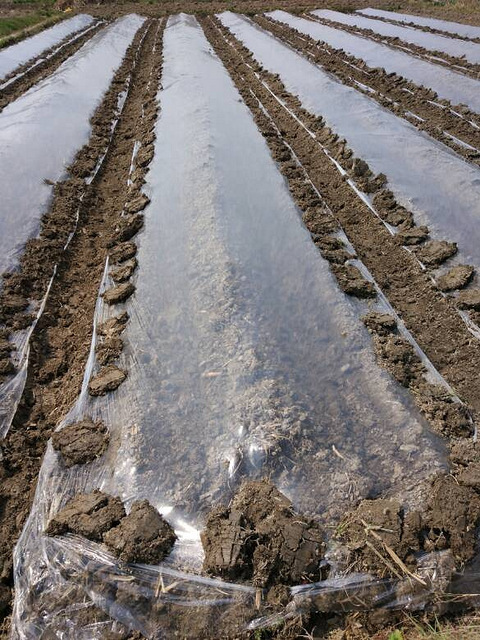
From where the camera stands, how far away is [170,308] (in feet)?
12.2

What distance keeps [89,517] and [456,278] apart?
3.70 metres

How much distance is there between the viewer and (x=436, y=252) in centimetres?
443

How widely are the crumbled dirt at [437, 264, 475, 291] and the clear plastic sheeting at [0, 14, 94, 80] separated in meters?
11.9

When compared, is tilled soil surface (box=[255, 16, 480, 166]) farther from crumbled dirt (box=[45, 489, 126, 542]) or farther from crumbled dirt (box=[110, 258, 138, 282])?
crumbled dirt (box=[45, 489, 126, 542])

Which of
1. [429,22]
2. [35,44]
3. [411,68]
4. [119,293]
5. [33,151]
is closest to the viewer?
[119,293]

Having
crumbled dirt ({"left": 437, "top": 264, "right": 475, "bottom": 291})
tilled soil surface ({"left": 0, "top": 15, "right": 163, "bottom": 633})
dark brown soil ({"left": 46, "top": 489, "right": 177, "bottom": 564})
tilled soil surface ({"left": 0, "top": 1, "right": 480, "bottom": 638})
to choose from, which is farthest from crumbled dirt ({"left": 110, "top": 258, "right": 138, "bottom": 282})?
crumbled dirt ({"left": 437, "top": 264, "right": 475, "bottom": 291})

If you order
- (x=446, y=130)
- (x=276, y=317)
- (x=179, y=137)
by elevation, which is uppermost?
(x=179, y=137)

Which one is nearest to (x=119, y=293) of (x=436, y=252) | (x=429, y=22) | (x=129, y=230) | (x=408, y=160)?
(x=129, y=230)

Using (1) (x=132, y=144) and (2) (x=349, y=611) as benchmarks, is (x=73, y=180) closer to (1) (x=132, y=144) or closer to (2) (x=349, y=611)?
(1) (x=132, y=144)

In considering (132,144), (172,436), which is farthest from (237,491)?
(132,144)

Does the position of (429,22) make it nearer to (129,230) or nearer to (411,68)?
(411,68)

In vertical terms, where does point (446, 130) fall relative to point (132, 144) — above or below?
below

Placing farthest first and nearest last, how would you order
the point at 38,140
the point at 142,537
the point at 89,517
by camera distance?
the point at 38,140, the point at 89,517, the point at 142,537

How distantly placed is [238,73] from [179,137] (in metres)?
5.62
